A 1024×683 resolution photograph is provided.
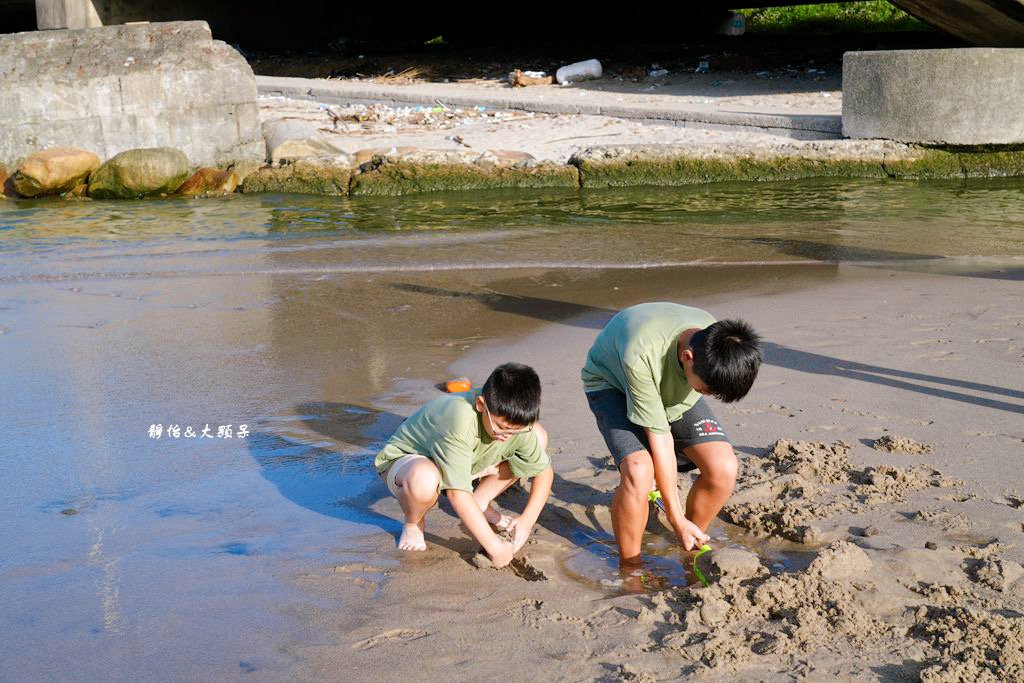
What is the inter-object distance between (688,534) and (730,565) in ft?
0.61

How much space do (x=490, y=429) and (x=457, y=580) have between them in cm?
52

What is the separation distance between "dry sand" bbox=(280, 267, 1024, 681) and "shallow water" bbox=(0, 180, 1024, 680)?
200 mm

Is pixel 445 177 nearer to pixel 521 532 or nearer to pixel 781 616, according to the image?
pixel 521 532

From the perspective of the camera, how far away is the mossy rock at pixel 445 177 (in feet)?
42.0

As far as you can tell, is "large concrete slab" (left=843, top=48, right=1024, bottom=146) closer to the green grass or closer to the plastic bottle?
the plastic bottle

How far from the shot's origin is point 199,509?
4.02 meters

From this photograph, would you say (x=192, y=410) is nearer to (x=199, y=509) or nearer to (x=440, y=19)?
(x=199, y=509)

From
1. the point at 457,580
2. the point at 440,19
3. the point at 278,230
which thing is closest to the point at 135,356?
the point at 457,580

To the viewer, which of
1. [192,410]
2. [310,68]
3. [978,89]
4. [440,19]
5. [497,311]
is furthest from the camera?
[440,19]

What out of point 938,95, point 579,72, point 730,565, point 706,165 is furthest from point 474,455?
point 579,72

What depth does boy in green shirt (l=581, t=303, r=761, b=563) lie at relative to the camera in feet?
Answer: 10.8

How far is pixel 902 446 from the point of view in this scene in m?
4.36

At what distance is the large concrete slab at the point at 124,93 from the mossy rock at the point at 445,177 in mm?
1972

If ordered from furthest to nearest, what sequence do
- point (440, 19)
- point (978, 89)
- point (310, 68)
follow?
point (440, 19), point (310, 68), point (978, 89)
